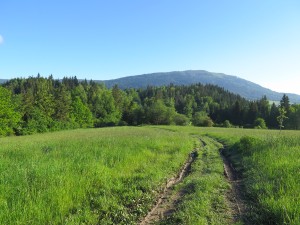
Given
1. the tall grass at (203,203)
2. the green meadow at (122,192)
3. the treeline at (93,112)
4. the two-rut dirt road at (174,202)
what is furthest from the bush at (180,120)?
the tall grass at (203,203)

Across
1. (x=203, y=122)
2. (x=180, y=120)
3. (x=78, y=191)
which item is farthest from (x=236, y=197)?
(x=180, y=120)

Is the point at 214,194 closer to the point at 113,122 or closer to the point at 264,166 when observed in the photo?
the point at 264,166

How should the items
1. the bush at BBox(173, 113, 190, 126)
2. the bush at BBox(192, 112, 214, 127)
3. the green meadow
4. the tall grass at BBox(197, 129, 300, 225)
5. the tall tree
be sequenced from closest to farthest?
the tall grass at BBox(197, 129, 300, 225)
the green meadow
the tall tree
the bush at BBox(192, 112, 214, 127)
the bush at BBox(173, 113, 190, 126)

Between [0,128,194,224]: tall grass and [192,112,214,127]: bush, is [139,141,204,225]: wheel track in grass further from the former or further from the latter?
[192,112,214,127]: bush

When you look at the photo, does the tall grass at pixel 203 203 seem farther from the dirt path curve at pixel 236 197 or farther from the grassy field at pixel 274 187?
the grassy field at pixel 274 187

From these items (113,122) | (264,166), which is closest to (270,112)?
(113,122)

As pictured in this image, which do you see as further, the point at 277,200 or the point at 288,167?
the point at 288,167

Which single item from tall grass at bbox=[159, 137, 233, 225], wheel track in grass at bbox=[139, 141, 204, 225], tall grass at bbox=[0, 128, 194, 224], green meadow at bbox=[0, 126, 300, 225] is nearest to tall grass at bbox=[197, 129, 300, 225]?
green meadow at bbox=[0, 126, 300, 225]

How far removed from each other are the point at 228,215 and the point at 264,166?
519 centimetres

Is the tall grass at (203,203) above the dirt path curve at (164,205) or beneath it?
above

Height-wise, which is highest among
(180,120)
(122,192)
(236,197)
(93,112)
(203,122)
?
(236,197)

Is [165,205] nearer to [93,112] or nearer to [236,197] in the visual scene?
[236,197]

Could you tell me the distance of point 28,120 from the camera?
68.9 m

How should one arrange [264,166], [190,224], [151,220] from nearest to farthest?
[190,224], [151,220], [264,166]
